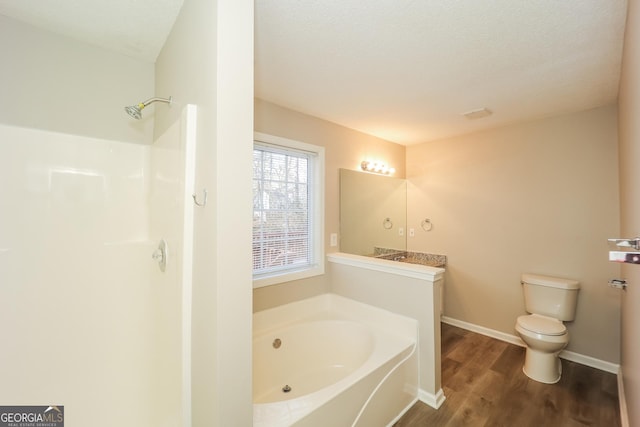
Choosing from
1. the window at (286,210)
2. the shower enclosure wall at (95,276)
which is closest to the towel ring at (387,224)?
the window at (286,210)

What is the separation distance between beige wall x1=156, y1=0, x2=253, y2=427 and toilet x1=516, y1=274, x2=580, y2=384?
7.88 ft

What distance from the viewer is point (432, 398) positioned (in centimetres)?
192

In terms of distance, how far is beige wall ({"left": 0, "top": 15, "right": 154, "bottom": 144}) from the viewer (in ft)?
4.32

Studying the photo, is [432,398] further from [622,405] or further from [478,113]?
[478,113]

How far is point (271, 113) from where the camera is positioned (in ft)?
7.38

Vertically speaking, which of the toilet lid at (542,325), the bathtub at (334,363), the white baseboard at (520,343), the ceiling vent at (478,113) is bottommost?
the white baseboard at (520,343)

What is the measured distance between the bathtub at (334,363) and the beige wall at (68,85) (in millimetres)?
1738

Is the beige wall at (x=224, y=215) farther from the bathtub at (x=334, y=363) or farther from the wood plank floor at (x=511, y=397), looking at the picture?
the wood plank floor at (x=511, y=397)

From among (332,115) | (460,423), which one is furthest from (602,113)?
(460,423)

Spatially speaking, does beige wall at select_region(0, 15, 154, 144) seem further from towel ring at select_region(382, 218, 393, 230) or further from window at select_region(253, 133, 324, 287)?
towel ring at select_region(382, 218, 393, 230)

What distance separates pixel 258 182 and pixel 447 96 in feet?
5.66

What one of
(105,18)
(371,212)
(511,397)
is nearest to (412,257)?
(371,212)

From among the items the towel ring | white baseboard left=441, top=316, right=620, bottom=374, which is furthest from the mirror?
white baseboard left=441, top=316, right=620, bottom=374

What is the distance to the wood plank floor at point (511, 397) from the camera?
1.76 metres
